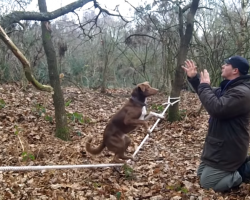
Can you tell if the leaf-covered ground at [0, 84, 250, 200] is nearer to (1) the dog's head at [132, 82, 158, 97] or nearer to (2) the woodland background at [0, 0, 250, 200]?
(2) the woodland background at [0, 0, 250, 200]

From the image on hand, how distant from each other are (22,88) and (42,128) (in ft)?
16.0

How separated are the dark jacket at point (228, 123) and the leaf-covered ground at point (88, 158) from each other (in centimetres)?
47

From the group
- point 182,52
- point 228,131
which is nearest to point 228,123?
point 228,131

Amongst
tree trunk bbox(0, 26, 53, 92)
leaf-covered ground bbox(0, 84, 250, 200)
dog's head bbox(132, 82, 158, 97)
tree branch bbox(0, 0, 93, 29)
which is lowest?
leaf-covered ground bbox(0, 84, 250, 200)

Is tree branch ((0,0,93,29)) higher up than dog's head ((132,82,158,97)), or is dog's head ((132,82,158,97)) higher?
tree branch ((0,0,93,29))

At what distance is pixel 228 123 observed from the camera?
4301mm

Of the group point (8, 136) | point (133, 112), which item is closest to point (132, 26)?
point (8, 136)

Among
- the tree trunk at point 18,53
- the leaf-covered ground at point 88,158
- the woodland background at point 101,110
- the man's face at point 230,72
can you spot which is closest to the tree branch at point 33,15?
the woodland background at point 101,110

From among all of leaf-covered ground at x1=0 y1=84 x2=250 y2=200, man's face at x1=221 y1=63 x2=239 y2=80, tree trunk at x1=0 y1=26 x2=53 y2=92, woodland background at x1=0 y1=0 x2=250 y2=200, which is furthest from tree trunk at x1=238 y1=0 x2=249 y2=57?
tree trunk at x1=0 y1=26 x2=53 y2=92

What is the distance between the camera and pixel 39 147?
7090mm

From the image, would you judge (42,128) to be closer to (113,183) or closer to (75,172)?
(75,172)

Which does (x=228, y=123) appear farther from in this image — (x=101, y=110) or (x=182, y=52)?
(x=101, y=110)

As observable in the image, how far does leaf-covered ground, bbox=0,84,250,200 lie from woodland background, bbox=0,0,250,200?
0.07 ft

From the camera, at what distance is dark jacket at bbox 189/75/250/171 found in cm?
409
